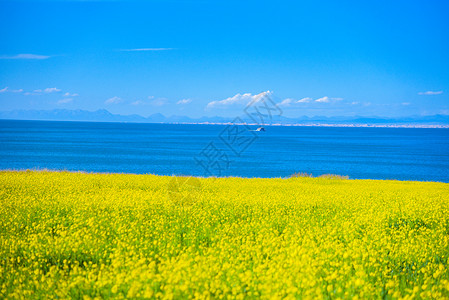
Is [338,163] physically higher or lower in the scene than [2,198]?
lower

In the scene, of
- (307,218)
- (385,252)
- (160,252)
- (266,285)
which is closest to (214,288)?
(266,285)

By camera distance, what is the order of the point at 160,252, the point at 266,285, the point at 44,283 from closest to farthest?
1. the point at 266,285
2. the point at 44,283
3. the point at 160,252

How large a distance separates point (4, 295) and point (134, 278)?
201 cm

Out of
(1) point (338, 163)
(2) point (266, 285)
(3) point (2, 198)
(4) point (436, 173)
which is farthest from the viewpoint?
(1) point (338, 163)

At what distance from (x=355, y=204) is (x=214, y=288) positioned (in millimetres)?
9581

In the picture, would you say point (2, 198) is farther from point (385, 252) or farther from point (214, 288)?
point (385, 252)

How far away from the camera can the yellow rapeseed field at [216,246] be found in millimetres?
5953

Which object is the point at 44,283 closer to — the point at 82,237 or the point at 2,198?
the point at 82,237

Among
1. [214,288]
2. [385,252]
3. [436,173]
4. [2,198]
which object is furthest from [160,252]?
[436,173]

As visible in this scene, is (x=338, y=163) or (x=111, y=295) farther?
(x=338, y=163)

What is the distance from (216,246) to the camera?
8.37 meters

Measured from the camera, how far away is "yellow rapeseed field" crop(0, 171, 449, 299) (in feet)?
19.5

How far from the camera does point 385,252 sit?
8242 mm

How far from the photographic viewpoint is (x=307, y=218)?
11672 mm
